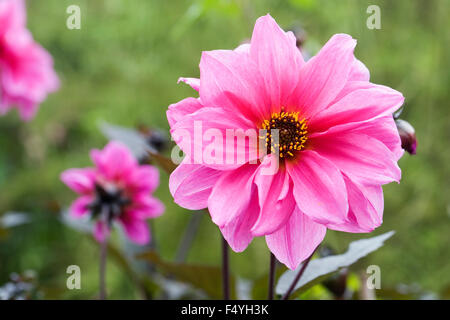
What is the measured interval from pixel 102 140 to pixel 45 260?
338 millimetres

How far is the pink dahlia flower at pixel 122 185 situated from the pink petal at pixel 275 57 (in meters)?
0.22

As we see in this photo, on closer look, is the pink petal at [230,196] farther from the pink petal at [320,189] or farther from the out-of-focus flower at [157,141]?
the out-of-focus flower at [157,141]

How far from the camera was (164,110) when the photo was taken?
1.22 metres

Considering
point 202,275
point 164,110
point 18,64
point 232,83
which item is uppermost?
point 164,110

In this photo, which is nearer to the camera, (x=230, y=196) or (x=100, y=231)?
(x=230, y=196)

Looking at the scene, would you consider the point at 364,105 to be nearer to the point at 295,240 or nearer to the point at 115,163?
the point at 295,240

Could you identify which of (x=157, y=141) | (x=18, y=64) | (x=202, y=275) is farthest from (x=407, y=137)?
Result: (x=18, y=64)

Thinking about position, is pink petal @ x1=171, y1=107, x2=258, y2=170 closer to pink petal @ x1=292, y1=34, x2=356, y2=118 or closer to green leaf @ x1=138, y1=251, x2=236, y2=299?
pink petal @ x1=292, y1=34, x2=356, y2=118

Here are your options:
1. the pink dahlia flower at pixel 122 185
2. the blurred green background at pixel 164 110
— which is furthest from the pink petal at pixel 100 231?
the blurred green background at pixel 164 110

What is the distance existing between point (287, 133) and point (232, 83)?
0.04 metres

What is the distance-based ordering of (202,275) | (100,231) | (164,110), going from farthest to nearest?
(164,110), (100,231), (202,275)

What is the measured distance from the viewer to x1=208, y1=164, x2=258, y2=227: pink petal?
0.75ft

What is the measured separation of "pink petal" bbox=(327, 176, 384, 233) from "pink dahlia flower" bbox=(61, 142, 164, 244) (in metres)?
0.24
